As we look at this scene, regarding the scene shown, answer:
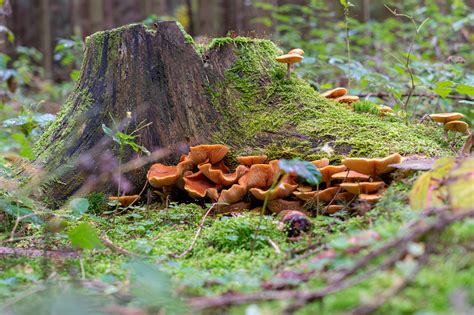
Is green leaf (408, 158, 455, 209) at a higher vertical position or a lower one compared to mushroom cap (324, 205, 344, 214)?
higher

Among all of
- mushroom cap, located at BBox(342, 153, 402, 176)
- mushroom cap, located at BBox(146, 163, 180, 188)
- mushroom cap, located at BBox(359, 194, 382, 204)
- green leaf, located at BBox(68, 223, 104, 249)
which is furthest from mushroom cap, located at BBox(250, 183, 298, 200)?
green leaf, located at BBox(68, 223, 104, 249)

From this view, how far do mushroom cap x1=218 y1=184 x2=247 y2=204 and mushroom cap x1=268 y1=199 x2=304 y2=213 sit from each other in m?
0.22

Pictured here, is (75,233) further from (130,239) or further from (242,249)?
(242,249)

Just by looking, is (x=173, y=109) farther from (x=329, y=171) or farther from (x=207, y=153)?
(x=329, y=171)

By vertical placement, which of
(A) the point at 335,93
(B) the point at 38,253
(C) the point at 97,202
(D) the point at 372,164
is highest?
(A) the point at 335,93

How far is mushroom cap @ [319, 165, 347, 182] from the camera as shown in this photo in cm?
329

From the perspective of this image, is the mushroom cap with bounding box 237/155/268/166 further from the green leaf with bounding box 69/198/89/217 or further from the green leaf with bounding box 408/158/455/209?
the green leaf with bounding box 408/158/455/209

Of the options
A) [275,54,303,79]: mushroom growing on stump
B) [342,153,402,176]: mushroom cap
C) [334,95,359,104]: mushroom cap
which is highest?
[275,54,303,79]: mushroom growing on stump

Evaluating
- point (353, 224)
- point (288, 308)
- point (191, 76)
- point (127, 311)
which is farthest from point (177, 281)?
point (191, 76)

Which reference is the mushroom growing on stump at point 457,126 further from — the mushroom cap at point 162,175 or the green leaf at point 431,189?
the mushroom cap at point 162,175

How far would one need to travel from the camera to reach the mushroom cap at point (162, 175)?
12.2ft

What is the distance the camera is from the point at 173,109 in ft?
13.8

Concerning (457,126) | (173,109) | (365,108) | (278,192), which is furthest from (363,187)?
(173,109)

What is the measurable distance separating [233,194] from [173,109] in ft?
3.59
